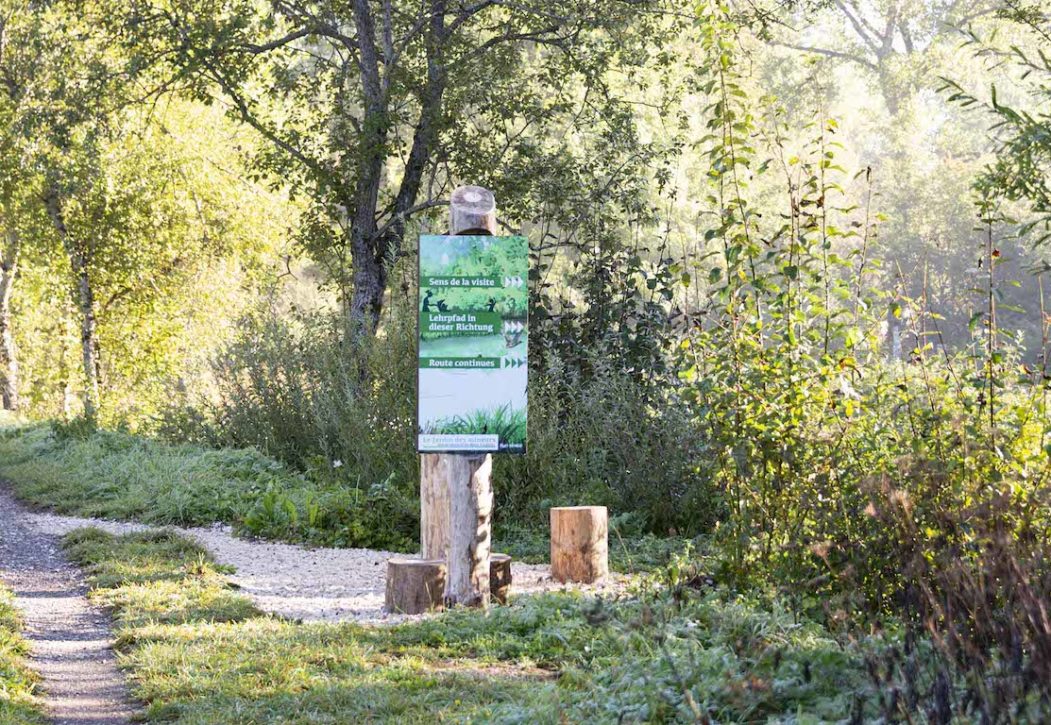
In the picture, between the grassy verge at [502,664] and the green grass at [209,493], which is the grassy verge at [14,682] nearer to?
the grassy verge at [502,664]

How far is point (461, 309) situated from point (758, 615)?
8.54 feet

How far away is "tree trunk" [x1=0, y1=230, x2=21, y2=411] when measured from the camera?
27.8m

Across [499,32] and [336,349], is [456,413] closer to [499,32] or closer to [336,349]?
[336,349]

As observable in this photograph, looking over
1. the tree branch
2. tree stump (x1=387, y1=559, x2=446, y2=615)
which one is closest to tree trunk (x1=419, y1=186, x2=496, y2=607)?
tree stump (x1=387, y1=559, x2=446, y2=615)

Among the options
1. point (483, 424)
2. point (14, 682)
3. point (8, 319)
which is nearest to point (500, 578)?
point (483, 424)

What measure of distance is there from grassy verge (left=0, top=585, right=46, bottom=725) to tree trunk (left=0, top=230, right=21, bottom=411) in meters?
22.1

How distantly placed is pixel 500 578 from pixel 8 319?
938 inches

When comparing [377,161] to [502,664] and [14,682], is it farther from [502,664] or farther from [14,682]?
[14,682]

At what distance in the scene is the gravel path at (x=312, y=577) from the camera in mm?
7797

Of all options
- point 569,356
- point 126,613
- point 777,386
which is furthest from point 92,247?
point 777,386

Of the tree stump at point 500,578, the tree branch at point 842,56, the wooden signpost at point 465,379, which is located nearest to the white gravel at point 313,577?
the tree stump at point 500,578

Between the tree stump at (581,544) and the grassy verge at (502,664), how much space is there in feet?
3.97

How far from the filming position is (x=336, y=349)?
1395 centimetres

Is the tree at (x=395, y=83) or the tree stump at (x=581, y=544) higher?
the tree at (x=395, y=83)
